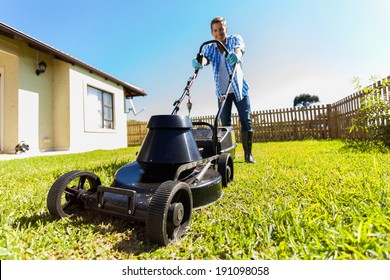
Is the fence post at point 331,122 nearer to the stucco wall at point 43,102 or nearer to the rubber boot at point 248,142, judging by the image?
the rubber boot at point 248,142

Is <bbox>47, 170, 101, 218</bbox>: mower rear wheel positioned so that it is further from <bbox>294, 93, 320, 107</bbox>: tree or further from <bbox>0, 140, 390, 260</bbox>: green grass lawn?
<bbox>294, 93, 320, 107</bbox>: tree

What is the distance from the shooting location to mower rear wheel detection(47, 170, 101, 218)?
4.36 feet

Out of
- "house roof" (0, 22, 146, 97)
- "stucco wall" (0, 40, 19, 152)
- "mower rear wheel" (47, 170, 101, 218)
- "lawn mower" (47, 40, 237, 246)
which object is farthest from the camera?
"stucco wall" (0, 40, 19, 152)

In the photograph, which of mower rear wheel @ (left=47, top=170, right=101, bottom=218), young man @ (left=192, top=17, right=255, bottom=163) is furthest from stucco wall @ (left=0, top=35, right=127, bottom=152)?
mower rear wheel @ (left=47, top=170, right=101, bottom=218)

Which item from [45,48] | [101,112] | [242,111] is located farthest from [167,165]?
[101,112]

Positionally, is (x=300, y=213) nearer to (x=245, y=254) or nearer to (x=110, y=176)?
(x=245, y=254)

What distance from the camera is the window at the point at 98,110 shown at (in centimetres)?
859

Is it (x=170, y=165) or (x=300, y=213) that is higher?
(x=170, y=165)

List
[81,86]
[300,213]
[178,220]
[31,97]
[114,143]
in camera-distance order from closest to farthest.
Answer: [178,220], [300,213], [31,97], [81,86], [114,143]

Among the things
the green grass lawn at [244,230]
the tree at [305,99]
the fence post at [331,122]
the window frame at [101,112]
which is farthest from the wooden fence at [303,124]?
the tree at [305,99]

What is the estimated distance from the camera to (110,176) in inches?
104

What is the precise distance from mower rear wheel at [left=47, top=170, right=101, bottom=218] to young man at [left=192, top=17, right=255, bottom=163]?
2005mm
